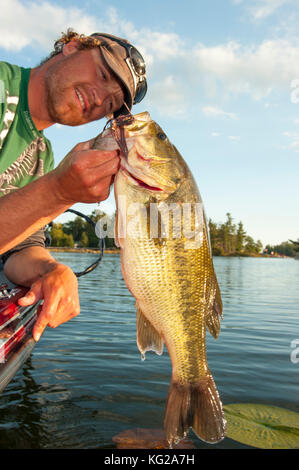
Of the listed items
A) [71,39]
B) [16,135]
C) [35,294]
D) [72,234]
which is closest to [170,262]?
[35,294]

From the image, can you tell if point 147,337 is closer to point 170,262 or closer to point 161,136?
point 170,262

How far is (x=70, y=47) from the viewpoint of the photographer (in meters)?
4.61

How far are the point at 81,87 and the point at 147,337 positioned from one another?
3.00 meters

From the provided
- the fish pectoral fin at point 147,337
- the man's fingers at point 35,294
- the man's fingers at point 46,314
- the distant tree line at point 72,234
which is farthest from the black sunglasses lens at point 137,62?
Result: the distant tree line at point 72,234

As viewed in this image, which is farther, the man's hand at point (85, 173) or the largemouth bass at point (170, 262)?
the largemouth bass at point (170, 262)

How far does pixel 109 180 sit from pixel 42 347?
6223mm

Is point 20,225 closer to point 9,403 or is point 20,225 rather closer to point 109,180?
point 109,180

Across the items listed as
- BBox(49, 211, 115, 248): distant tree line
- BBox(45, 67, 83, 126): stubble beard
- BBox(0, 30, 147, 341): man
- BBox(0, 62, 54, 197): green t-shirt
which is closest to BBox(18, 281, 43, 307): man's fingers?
BBox(0, 30, 147, 341): man

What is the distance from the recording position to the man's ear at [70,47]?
4.54m

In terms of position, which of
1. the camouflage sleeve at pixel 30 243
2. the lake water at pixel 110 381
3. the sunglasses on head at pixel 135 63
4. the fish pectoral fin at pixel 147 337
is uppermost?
the sunglasses on head at pixel 135 63

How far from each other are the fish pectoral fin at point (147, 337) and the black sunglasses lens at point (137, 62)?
10.1 ft

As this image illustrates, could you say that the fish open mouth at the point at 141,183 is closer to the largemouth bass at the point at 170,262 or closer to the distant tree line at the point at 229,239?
the largemouth bass at the point at 170,262

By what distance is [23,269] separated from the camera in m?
4.18
